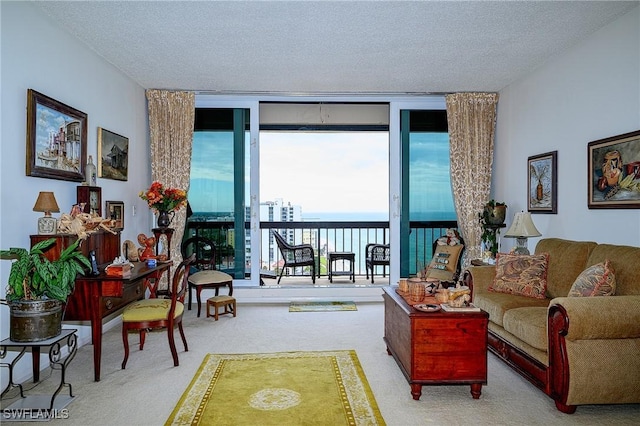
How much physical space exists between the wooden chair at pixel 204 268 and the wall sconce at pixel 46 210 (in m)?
2.12

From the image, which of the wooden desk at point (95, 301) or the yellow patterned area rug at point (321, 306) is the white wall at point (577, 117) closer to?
the yellow patterned area rug at point (321, 306)

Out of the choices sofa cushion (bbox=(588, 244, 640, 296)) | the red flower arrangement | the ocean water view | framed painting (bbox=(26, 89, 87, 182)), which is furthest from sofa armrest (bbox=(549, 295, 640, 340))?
the ocean water view

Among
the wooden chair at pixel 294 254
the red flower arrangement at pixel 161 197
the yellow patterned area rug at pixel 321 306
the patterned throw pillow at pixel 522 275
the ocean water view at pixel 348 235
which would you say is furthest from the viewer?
the ocean water view at pixel 348 235

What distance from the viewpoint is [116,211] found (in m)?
4.89

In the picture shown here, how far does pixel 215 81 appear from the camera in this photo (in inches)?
215

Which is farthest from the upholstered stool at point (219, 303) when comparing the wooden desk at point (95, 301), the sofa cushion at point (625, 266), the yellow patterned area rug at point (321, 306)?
the sofa cushion at point (625, 266)

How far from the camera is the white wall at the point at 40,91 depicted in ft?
10.2

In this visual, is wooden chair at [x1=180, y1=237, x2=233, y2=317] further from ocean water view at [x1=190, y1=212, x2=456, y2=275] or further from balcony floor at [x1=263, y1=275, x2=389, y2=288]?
ocean water view at [x1=190, y1=212, x2=456, y2=275]

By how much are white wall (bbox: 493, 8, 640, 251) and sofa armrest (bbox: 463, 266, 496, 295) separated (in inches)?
36.7

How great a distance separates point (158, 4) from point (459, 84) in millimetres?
3885

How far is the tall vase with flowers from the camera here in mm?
5047

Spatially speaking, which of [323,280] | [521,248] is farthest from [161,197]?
[521,248]

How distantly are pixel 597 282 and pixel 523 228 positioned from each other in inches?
63.0

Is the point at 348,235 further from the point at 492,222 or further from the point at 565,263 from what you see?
the point at 565,263
